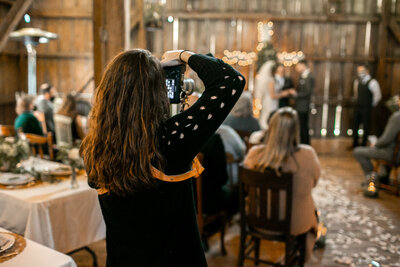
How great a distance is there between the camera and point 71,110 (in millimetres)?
4879

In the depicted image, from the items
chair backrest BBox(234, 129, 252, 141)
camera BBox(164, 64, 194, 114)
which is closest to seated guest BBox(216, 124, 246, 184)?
chair backrest BBox(234, 129, 252, 141)

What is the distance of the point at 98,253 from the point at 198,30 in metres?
7.00

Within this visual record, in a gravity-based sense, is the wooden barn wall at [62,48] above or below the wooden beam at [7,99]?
above

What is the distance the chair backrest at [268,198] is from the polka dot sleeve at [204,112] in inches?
59.3

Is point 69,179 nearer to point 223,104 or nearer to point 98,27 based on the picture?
point 98,27

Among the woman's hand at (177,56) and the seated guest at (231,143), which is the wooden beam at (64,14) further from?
the woman's hand at (177,56)

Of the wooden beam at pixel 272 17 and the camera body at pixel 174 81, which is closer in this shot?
the camera body at pixel 174 81

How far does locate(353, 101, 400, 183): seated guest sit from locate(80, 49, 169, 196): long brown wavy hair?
422 cm

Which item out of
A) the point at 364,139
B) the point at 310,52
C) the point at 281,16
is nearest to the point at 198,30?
the point at 281,16

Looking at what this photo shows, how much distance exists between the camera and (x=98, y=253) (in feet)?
11.3

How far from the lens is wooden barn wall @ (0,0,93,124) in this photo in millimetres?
9531

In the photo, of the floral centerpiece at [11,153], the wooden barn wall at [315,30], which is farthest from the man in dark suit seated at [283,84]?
the floral centerpiece at [11,153]

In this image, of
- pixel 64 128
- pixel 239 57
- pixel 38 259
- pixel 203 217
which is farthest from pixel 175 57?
pixel 239 57

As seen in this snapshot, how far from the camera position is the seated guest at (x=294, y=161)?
9.20 ft
